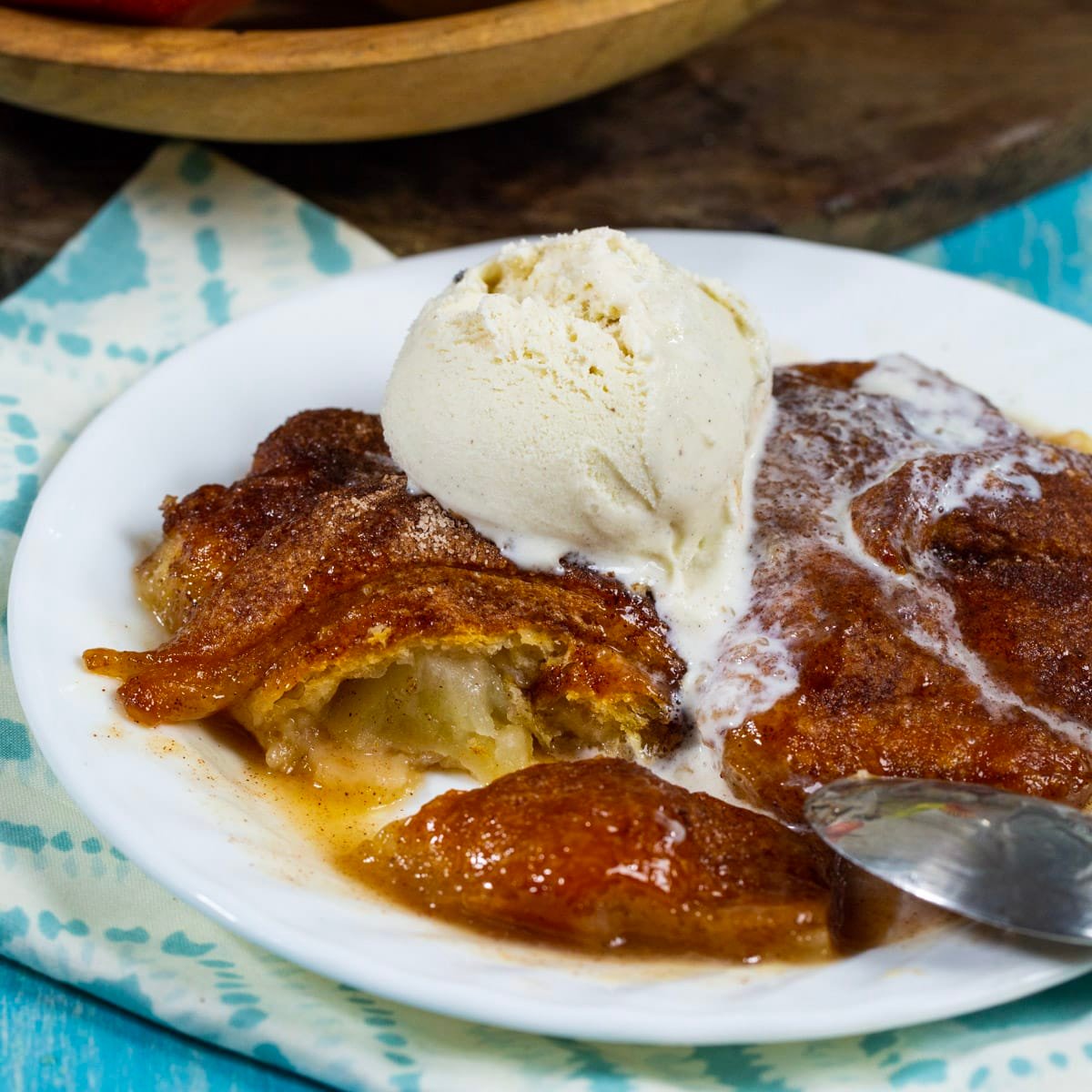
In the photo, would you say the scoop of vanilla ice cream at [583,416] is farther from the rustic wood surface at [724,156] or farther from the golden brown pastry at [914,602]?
the rustic wood surface at [724,156]

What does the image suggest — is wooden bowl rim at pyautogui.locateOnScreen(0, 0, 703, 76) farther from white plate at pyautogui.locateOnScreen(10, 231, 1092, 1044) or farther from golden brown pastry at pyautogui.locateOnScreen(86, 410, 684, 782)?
golden brown pastry at pyautogui.locateOnScreen(86, 410, 684, 782)

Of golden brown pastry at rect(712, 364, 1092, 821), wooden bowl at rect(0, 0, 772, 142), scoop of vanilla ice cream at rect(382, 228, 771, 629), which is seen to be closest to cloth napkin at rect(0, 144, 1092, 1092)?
golden brown pastry at rect(712, 364, 1092, 821)

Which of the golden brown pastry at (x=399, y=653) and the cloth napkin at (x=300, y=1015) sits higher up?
the golden brown pastry at (x=399, y=653)

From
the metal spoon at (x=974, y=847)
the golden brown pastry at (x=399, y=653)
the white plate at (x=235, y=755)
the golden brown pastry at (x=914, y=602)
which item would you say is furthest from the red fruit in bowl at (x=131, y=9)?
A: the metal spoon at (x=974, y=847)

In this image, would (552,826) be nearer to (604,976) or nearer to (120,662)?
(604,976)

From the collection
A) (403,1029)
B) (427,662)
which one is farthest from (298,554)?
(403,1029)

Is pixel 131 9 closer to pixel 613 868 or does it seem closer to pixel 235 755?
pixel 235 755

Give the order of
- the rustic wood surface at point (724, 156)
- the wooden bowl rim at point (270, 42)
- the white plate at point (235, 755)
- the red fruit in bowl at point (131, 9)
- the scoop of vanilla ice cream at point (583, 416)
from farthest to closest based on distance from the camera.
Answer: the rustic wood surface at point (724, 156)
the red fruit in bowl at point (131, 9)
the wooden bowl rim at point (270, 42)
the scoop of vanilla ice cream at point (583, 416)
the white plate at point (235, 755)

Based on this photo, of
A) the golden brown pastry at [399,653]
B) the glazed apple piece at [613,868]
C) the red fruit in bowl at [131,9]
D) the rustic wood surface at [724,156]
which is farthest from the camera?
the rustic wood surface at [724,156]
